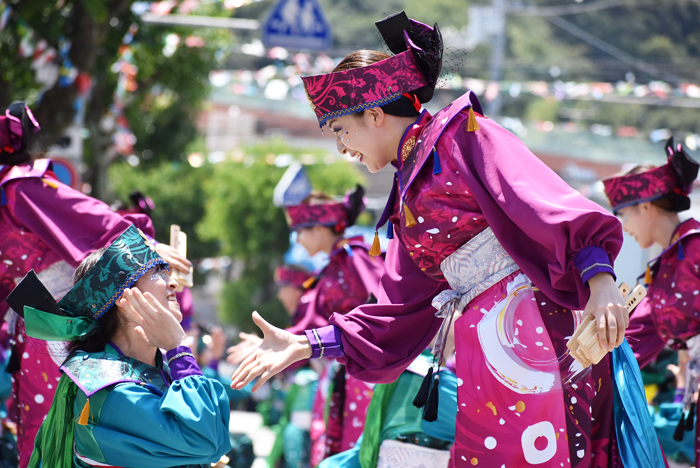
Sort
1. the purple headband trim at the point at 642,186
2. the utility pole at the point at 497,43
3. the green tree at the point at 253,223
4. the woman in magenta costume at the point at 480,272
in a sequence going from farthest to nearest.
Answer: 1. the green tree at the point at 253,223
2. the utility pole at the point at 497,43
3. the purple headband trim at the point at 642,186
4. the woman in magenta costume at the point at 480,272

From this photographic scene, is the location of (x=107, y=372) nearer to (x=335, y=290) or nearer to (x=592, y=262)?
(x=592, y=262)

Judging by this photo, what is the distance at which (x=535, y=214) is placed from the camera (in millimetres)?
1820

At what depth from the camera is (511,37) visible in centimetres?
4459

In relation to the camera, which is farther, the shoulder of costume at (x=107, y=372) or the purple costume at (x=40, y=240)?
the purple costume at (x=40, y=240)

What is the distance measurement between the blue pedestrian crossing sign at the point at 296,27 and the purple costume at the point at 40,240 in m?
5.02

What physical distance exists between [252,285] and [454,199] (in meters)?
14.3

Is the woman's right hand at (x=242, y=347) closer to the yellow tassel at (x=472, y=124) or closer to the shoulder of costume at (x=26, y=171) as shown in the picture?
the yellow tassel at (x=472, y=124)

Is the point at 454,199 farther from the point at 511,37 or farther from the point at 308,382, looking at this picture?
the point at 511,37

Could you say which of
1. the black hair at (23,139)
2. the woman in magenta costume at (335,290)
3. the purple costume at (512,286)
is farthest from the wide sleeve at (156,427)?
the black hair at (23,139)

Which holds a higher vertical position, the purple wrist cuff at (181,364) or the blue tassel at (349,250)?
the purple wrist cuff at (181,364)

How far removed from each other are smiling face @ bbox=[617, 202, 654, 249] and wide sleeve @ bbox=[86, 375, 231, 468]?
6.78 ft

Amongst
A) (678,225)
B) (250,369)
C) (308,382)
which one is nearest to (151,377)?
(250,369)

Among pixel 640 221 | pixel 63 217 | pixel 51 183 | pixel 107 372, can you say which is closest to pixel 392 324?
pixel 107 372

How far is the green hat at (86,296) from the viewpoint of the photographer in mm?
2193
